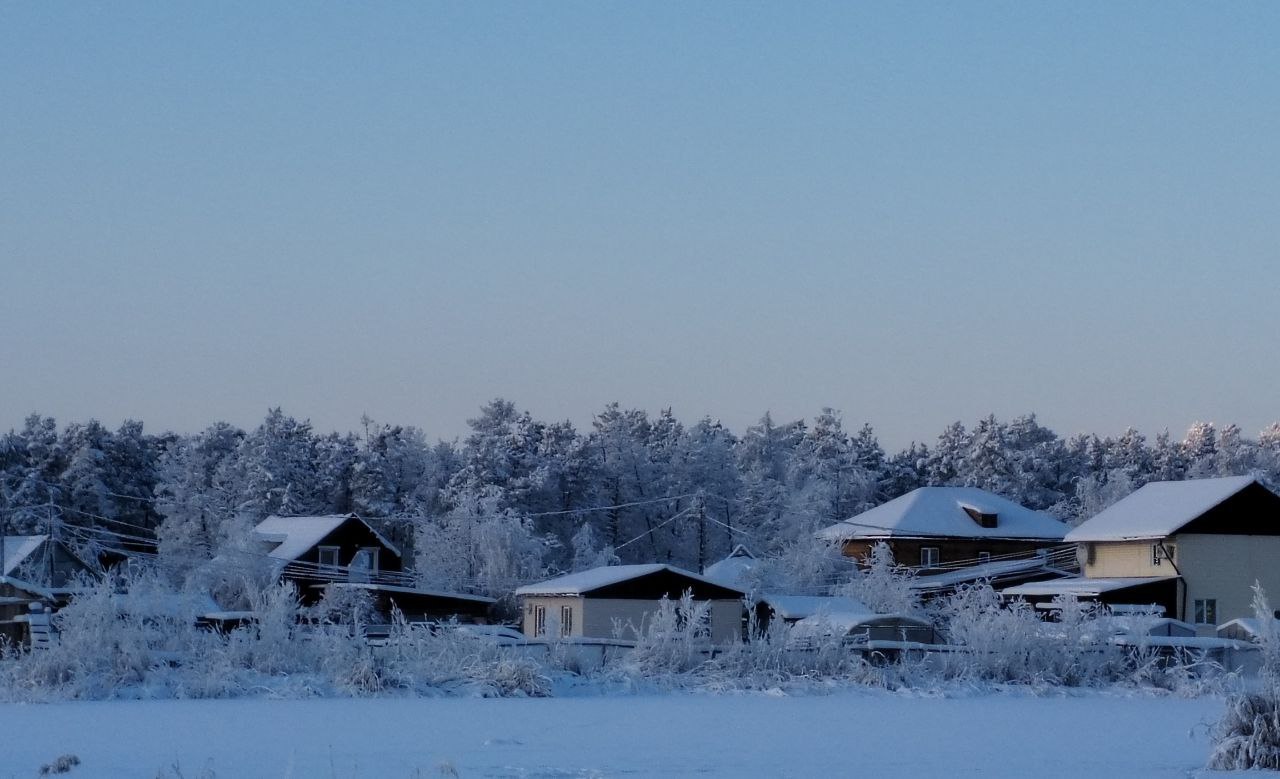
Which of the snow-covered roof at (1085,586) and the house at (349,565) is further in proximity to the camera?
the house at (349,565)

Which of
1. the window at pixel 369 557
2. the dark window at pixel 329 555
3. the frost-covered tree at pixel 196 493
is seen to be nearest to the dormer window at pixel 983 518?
the window at pixel 369 557

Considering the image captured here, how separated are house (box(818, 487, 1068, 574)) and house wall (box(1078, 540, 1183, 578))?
33.8 feet

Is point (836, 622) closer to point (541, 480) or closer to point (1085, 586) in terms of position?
point (1085, 586)

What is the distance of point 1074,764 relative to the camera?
18.7 metres

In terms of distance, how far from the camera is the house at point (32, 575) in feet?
134

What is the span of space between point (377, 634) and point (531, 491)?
32680mm

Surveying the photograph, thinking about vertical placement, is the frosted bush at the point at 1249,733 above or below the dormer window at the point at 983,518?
→ below

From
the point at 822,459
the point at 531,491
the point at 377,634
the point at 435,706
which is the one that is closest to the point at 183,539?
the point at 531,491

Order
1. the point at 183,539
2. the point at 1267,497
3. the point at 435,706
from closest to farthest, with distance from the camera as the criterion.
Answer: the point at 435,706
the point at 1267,497
the point at 183,539

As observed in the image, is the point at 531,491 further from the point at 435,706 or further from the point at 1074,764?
the point at 1074,764

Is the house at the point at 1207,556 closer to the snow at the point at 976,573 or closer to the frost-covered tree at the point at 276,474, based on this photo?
the snow at the point at 976,573

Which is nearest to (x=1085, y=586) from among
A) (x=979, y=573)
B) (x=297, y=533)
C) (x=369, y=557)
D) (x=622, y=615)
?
(x=979, y=573)

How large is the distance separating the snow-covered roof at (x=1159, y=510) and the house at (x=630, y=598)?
14.0 meters

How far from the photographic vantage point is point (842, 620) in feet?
148
